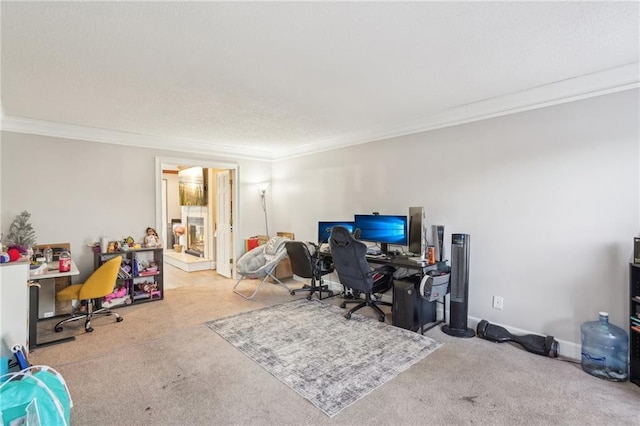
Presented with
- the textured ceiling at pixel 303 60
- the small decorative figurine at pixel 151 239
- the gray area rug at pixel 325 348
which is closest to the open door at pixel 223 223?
the small decorative figurine at pixel 151 239

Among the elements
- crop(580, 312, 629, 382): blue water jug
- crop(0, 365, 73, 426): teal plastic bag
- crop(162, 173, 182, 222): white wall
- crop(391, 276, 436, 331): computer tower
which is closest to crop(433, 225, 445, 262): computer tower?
crop(391, 276, 436, 331): computer tower

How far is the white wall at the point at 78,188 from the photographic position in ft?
12.3

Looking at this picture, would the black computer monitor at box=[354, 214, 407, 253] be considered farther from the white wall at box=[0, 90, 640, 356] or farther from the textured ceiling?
the textured ceiling

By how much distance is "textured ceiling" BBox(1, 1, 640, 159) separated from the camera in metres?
1.74

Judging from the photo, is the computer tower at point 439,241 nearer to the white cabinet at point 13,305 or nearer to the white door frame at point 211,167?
the white door frame at point 211,167

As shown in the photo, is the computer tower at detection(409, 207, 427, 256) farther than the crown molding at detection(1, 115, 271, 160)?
No

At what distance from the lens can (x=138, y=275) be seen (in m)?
4.35

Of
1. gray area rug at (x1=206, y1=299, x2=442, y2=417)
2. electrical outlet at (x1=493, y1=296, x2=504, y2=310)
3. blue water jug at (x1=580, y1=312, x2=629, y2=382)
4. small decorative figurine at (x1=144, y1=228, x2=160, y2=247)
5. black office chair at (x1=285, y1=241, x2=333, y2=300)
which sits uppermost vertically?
small decorative figurine at (x1=144, y1=228, x2=160, y2=247)

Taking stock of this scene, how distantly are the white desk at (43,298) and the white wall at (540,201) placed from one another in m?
3.82

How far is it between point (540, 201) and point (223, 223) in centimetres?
499

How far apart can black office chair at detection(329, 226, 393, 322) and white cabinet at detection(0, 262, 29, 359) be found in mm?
2677

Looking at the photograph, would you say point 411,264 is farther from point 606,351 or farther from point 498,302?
point 606,351

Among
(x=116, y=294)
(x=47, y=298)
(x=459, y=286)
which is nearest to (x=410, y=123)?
(x=459, y=286)

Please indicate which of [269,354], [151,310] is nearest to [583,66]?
Result: [269,354]
